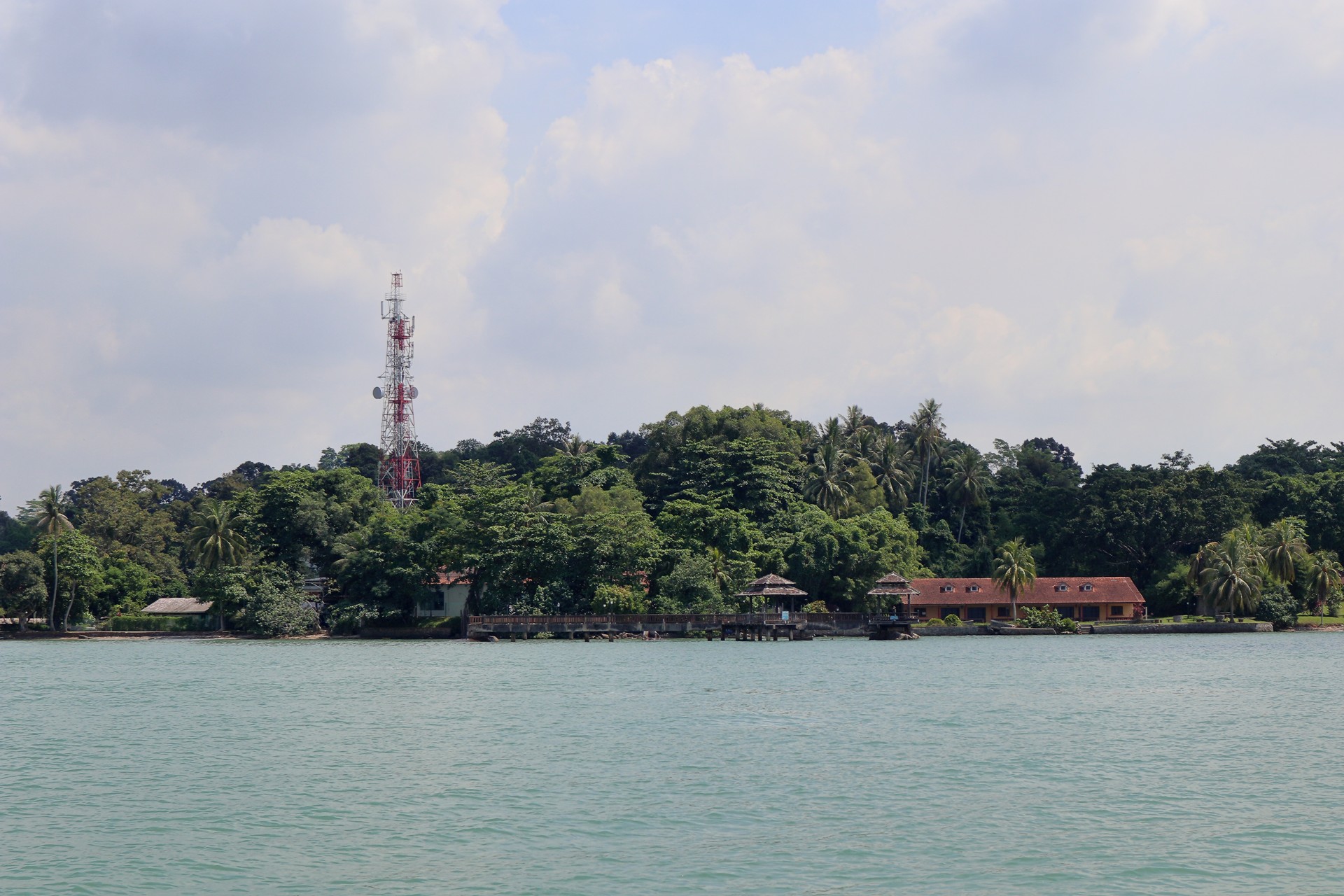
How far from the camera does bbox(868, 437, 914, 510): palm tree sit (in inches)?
4040

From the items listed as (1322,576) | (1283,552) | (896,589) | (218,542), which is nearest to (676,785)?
(896,589)

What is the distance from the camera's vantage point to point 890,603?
7912 centimetres

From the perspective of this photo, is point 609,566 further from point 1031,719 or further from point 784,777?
point 784,777

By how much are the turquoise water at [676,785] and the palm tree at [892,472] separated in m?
57.7

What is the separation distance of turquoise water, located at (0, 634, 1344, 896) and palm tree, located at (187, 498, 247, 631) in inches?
1558

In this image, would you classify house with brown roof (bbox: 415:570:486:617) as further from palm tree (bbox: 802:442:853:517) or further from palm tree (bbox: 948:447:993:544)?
palm tree (bbox: 948:447:993:544)

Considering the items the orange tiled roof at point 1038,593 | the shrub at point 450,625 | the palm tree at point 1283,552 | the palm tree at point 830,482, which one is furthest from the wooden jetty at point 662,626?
the palm tree at point 1283,552

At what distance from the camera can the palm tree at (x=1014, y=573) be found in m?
81.4

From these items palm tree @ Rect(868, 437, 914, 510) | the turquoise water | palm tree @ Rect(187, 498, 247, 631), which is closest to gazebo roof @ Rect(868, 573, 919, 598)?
palm tree @ Rect(868, 437, 914, 510)

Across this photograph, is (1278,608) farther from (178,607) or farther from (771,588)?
(178,607)

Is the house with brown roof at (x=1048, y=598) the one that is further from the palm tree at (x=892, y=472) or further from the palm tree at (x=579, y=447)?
the palm tree at (x=579, y=447)

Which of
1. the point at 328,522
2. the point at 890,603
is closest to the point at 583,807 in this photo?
the point at 890,603

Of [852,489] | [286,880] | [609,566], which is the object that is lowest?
[286,880]

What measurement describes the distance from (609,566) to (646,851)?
188 ft
